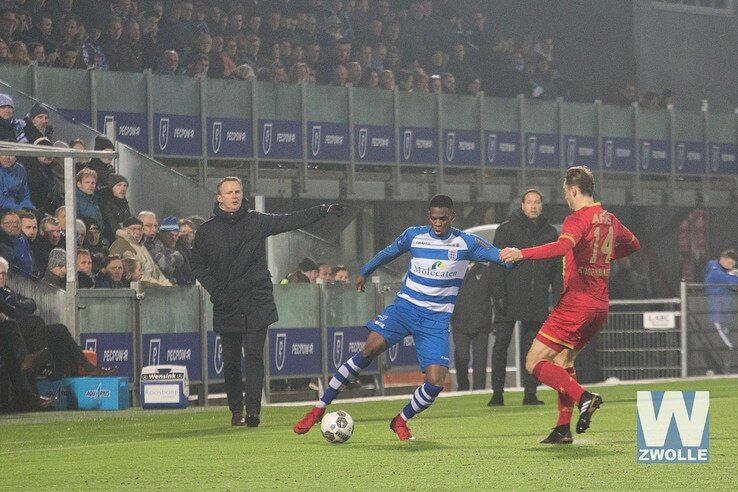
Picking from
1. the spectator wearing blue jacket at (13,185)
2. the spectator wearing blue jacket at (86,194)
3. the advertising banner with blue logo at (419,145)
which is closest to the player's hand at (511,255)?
the spectator wearing blue jacket at (13,185)

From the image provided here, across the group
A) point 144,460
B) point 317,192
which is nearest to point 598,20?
point 317,192

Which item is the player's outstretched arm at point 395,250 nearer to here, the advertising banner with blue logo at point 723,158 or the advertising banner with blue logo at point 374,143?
the advertising banner with blue logo at point 374,143

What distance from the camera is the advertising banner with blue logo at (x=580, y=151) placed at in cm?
3170

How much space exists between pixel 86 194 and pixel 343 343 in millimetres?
3989

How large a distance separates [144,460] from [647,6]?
32.4 m

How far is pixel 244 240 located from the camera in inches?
568

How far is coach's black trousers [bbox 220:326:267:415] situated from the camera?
14.3 metres

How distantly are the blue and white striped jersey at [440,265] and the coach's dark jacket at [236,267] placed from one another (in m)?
1.76

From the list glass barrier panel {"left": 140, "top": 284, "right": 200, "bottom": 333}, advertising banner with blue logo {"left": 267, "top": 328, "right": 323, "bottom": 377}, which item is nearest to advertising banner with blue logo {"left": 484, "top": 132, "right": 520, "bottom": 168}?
advertising banner with blue logo {"left": 267, "top": 328, "right": 323, "bottom": 377}

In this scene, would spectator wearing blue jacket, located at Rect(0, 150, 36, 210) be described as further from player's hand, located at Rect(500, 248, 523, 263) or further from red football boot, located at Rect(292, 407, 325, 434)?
player's hand, located at Rect(500, 248, 523, 263)

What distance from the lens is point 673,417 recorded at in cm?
908

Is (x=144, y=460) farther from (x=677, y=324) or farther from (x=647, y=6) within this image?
(x=647, y=6)

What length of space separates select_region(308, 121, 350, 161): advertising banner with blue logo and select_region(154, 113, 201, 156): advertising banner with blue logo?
8.25 ft

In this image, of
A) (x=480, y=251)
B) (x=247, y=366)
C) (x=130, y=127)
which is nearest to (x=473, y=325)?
(x=130, y=127)
